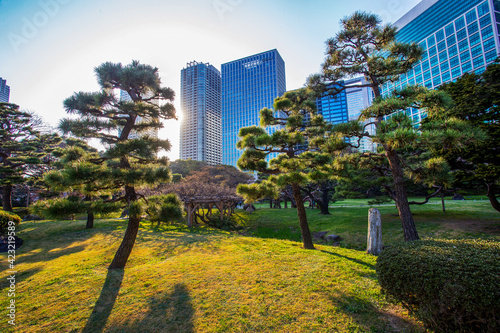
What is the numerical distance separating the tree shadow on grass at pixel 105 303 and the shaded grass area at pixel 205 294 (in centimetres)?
2

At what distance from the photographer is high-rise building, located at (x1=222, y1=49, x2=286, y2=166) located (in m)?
78.6

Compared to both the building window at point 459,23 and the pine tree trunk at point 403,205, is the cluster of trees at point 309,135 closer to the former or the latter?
the pine tree trunk at point 403,205

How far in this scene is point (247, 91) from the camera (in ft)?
269

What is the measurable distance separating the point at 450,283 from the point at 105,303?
537 cm

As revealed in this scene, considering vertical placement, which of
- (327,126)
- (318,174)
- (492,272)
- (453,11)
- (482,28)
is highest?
(453,11)

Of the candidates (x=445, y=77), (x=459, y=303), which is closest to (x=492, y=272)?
(x=459, y=303)

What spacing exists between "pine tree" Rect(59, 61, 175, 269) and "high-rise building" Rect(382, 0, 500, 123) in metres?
53.1

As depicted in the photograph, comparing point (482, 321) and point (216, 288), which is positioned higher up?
point (482, 321)

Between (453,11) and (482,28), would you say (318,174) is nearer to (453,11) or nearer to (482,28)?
(482,28)

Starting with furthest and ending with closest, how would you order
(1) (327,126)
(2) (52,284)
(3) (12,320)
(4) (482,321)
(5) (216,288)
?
1. (1) (327,126)
2. (2) (52,284)
3. (5) (216,288)
4. (3) (12,320)
5. (4) (482,321)

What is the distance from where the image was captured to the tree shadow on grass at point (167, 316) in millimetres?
2939

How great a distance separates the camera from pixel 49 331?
2.96m

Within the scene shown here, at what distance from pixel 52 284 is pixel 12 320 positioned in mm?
1449

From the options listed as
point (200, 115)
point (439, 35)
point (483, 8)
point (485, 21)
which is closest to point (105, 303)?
point (200, 115)
